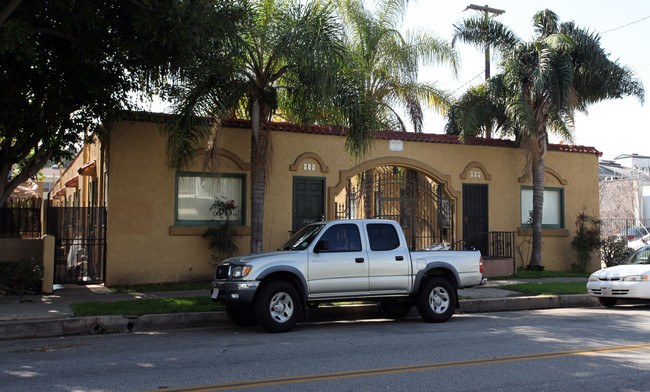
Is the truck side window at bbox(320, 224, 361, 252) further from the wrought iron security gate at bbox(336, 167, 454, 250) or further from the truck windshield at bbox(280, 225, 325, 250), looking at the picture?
the wrought iron security gate at bbox(336, 167, 454, 250)

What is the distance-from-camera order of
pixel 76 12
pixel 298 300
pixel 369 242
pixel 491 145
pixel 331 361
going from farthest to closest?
pixel 491 145, pixel 76 12, pixel 369 242, pixel 298 300, pixel 331 361

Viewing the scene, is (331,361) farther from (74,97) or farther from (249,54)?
(74,97)

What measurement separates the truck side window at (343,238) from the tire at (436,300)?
1521mm

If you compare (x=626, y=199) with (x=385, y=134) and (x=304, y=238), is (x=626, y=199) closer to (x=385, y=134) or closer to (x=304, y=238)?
(x=385, y=134)

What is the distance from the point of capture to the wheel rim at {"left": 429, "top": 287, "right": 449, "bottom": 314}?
10672mm

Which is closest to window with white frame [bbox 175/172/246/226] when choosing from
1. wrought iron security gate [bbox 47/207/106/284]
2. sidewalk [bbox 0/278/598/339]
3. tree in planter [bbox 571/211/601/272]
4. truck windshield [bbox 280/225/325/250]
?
wrought iron security gate [bbox 47/207/106/284]

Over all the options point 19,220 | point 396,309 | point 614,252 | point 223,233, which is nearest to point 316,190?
point 223,233

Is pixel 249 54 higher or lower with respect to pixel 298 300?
higher

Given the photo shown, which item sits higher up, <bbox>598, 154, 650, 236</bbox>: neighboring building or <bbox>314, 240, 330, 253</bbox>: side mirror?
<bbox>598, 154, 650, 236</bbox>: neighboring building

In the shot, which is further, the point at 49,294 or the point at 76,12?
the point at 49,294

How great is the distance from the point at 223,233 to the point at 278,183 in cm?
217

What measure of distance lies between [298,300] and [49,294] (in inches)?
258

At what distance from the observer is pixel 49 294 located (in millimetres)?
12922

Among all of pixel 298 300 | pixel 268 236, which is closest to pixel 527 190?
pixel 268 236
